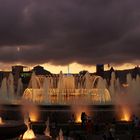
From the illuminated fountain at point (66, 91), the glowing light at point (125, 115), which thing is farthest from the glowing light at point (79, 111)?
the illuminated fountain at point (66, 91)

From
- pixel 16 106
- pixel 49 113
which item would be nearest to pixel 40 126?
pixel 49 113

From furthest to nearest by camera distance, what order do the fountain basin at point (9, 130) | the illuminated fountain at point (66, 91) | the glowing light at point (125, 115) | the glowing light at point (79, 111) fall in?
the illuminated fountain at point (66, 91) < the glowing light at point (125, 115) < the glowing light at point (79, 111) < the fountain basin at point (9, 130)

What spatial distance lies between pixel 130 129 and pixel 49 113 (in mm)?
5373

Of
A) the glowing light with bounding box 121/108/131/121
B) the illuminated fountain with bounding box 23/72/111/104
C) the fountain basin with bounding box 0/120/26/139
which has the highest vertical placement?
the illuminated fountain with bounding box 23/72/111/104

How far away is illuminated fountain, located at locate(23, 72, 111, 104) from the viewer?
34656 mm

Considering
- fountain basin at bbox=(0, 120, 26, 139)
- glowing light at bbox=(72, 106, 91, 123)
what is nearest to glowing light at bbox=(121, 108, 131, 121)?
glowing light at bbox=(72, 106, 91, 123)

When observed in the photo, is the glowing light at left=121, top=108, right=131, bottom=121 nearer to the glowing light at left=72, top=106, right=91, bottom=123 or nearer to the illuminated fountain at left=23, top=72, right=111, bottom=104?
the glowing light at left=72, top=106, right=91, bottom=123

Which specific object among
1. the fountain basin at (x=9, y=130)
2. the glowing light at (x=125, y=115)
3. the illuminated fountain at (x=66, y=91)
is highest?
the illuminated fountain at (x=66, y=91)

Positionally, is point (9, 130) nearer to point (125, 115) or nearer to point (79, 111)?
point (79, 111)

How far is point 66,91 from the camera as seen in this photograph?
36.1m

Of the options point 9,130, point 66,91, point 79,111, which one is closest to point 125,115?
point 79,111

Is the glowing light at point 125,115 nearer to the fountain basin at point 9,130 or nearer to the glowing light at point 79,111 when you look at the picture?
the glowing light at point 79,111

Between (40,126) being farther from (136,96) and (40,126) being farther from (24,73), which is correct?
(24,73)

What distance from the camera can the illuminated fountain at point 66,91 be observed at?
34656 mm
